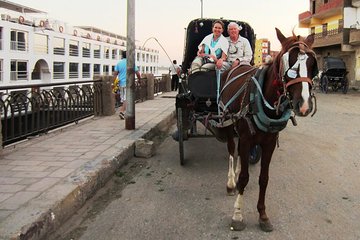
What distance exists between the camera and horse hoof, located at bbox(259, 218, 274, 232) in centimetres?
406

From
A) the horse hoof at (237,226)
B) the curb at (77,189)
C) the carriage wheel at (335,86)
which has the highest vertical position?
the carriage wheel at (335,86)

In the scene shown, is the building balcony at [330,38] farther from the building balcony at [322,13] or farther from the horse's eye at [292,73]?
the horse's eye at [292,73]

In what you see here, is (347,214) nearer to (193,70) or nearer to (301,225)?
(301,225)

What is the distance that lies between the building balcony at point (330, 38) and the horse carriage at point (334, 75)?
283 inches

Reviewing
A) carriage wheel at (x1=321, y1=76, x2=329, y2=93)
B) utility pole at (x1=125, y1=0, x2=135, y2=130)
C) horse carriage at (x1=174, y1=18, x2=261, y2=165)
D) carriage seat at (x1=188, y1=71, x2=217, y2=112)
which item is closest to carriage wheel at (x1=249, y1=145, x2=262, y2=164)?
horse carriage at (x1=174, y1=18, x2=261, y2=165)

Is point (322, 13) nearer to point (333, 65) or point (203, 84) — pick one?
point (333, 65)

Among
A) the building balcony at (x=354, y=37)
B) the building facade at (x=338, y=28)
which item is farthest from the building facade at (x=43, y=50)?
the building facade at (x=338, y=28)

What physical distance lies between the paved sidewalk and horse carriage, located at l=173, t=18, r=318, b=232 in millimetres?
1787

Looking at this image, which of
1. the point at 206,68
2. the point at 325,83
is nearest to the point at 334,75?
the point at 325,83

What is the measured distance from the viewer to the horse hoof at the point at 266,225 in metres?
4.06

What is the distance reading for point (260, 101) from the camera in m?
4.03

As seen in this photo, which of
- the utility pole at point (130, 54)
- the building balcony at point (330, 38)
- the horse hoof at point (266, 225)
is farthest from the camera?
the building balcony at point (330, 38)

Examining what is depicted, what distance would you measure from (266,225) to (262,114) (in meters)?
1.16

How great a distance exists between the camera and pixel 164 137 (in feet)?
32.0
